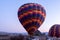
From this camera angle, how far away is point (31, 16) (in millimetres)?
31891

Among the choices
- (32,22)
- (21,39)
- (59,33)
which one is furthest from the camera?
(21,39)

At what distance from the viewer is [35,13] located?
3198 cm

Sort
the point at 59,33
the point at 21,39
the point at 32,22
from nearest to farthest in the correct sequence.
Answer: the point at 32,22 → the point at 59,33 → the point at 21,39

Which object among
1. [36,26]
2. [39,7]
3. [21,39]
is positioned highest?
[39,7]

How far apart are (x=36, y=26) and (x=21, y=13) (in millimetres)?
2485

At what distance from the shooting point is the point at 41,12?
1275 inches

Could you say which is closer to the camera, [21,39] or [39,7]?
[39,7]

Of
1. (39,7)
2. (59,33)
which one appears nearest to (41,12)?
(39,7)

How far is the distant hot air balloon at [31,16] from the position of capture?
31.9 meters

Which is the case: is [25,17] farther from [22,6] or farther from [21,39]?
[21,39]

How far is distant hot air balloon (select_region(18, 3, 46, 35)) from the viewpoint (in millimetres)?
31875

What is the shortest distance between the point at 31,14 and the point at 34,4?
4.74 ft

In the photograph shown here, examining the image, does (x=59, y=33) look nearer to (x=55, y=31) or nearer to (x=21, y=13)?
(x=55, y=31)

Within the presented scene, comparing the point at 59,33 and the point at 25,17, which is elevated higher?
the point at 25,17
